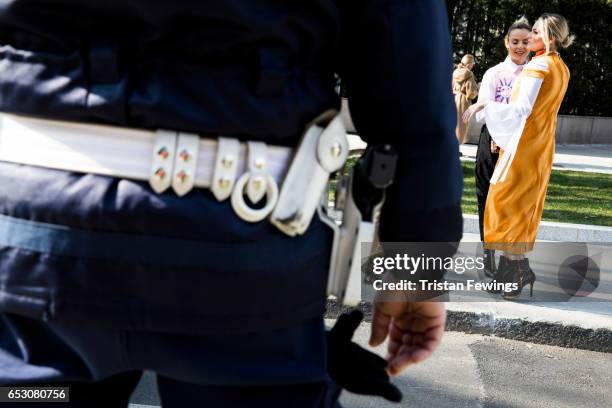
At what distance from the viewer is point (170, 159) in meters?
1.18

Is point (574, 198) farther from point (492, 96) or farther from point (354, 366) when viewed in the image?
point (354, 366)

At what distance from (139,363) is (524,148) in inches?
160

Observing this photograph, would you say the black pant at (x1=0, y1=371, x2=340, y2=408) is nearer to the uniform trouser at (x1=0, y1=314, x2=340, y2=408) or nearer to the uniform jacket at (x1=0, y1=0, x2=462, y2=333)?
the uniform trouser at (x1=0, y1=314, x2=340, y2=408)

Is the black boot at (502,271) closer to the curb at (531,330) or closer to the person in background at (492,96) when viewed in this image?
the person in background at (492,96)

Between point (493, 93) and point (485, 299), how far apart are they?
57.0 inches

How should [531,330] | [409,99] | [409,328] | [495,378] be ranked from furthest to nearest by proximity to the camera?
[531,330]
[495,378]
[409,328]
[409,99]

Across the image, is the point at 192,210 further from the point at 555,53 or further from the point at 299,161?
the point at 555,53

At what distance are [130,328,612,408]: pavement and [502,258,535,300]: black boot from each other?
1.71 ft

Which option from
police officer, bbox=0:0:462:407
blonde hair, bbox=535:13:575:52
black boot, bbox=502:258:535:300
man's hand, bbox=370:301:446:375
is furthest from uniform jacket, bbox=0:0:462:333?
black boot, bbox=502:258:535:300

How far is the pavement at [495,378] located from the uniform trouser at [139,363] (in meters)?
2.27

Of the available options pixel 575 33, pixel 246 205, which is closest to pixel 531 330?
pixel 246 205

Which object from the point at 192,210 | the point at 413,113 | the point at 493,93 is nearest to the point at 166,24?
the point at 192,210

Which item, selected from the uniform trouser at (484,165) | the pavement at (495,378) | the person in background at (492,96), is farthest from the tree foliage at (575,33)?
the pavement at (495,378)

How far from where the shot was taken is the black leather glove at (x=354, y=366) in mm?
1384
